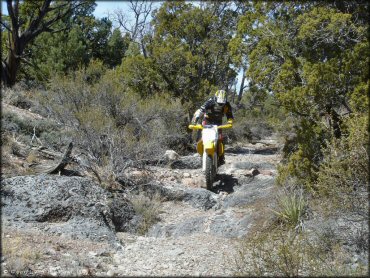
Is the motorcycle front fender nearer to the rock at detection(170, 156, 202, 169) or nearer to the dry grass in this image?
the rock at detection(170, 156, 202, 169)

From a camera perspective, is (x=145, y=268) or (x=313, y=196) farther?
(x=313, y=196)

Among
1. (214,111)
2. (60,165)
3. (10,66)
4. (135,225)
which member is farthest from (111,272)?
(10,66)

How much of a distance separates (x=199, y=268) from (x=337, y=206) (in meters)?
1.66

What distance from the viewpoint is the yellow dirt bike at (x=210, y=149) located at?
28.2 ft

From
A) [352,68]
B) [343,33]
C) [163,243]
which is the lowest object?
[163,243]

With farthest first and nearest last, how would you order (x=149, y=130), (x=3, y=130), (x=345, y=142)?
(x=149, y=130), (x=3, y=130), (x=345, y=142)

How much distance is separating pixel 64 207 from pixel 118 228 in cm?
87

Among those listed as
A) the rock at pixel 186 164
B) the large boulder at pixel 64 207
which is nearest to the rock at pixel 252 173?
the rock at pixel 186 164

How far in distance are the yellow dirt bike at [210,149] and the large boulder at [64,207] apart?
199cm

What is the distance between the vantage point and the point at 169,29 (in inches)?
689

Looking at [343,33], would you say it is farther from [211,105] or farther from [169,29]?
[169,29]

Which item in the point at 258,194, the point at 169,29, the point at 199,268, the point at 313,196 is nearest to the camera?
the point at 199,268

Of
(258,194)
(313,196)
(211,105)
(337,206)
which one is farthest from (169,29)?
(337,206)

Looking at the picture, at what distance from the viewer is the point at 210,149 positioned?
8.57 m
